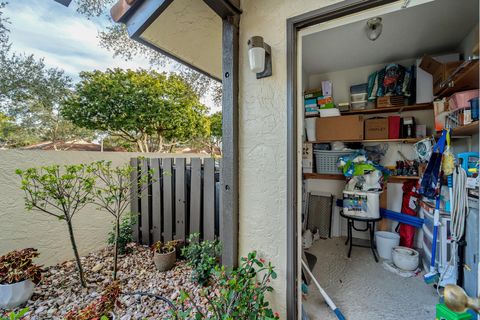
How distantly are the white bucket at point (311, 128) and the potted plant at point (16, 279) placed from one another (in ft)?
11.0

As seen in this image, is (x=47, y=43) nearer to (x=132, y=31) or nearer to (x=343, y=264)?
(x=132, y=31)

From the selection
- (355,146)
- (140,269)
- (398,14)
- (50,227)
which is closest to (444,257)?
(355,146)

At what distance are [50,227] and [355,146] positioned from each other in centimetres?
399

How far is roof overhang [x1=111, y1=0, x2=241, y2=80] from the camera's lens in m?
1.35

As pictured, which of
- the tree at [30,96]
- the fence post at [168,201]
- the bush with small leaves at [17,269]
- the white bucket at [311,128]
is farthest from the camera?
the tree at [30,96]

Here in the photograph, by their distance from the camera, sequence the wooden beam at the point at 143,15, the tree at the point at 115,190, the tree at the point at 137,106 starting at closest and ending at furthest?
the wooden beam at the point at 143,15 < the tree at the point at 115,190 < the tree at the point at 137,106

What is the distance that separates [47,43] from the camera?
13.8 ft

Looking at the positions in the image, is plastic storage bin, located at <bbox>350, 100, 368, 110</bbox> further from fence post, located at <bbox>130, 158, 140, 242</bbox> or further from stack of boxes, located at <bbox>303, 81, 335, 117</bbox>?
fence post, located at <bbox>130, 158, 140, 242</bbox>

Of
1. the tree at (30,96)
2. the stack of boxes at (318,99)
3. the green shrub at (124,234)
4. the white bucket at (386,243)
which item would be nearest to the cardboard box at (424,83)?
the stack of boxes at (318,99)

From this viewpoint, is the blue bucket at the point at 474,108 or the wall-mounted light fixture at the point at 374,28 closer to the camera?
the blue bucket at the point at 474,108

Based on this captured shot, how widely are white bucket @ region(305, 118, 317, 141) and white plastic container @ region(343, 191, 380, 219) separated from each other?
0.91m

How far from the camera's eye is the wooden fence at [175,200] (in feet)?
7.68

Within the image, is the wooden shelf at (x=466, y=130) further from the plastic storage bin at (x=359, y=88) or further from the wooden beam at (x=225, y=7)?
the wooden beam at (x=225, y=7)

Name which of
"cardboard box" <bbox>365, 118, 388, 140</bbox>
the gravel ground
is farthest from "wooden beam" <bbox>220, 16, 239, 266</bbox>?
"cardboard box" <bbox>365, 118, 388, 140</bbox>
